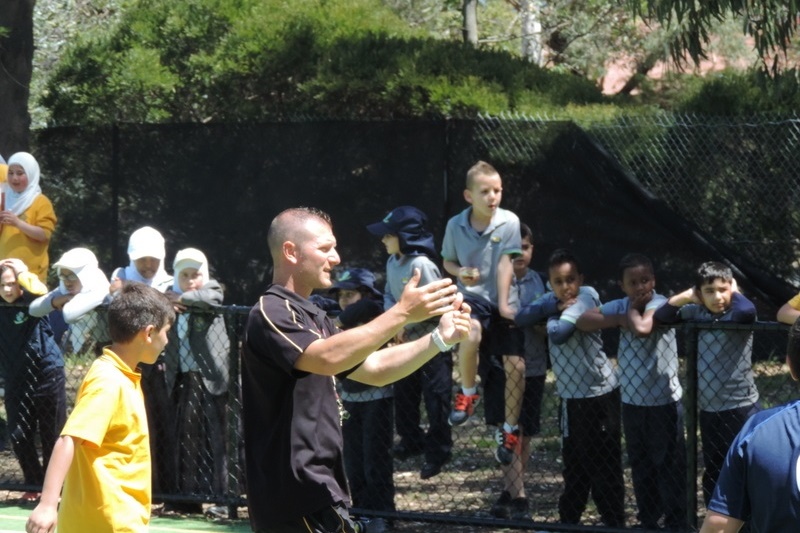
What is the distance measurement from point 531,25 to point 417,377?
16112 mm

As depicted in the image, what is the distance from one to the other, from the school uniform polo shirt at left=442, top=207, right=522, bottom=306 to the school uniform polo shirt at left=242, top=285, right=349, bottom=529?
11.0ft

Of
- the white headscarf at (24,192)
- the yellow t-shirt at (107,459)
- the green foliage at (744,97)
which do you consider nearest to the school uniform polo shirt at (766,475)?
the yellow t-shirt at (107,459)

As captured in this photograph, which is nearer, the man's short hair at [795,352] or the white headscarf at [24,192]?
the man's short hair at [795,352]

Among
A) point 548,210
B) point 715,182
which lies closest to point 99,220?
point 548,210

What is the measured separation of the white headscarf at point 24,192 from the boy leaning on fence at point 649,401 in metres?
4.69

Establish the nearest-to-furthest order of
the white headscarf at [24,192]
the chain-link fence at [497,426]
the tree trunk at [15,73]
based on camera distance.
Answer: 1. the chain-link fence at [497,426]
2. the white headscarf at [24,192]
3. the tree trunk at [15,73]

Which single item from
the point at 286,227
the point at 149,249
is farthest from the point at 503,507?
the point at 286,227

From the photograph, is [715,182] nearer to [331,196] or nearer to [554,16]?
[331,196]

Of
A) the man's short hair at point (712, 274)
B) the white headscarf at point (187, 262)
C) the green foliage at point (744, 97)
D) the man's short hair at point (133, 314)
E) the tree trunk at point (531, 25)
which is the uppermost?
the tree trunk at point (531, 25)

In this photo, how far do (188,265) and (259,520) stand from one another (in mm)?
3816

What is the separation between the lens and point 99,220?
11312mm

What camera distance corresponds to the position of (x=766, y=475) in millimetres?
3562

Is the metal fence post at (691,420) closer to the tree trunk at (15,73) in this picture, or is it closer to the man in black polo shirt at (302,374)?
the man in black polo shirt at (302,374)

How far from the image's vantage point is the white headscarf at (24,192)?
9703 mm
